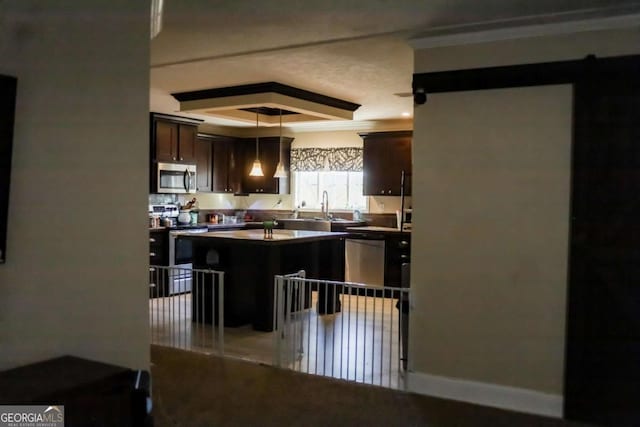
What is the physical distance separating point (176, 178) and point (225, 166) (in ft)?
3.96

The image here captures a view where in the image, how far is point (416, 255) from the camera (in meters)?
3.92

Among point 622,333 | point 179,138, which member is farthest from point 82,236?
point 179,138

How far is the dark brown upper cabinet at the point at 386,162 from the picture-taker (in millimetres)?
8070

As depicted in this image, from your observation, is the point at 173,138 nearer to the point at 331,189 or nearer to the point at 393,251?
the point at 331,189

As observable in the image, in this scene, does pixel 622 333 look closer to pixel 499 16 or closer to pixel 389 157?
pixel 499 16

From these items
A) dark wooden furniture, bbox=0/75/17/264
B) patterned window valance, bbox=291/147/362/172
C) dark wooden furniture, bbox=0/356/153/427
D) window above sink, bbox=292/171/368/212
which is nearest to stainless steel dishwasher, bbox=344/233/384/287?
window above sink, bbox=292/171/368/212

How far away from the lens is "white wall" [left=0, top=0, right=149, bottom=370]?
7.25 feet

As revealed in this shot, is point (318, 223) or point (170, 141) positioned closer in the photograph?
point (170, 141)

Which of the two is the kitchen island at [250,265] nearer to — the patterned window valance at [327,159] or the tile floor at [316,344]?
the tile floor at [316,344]

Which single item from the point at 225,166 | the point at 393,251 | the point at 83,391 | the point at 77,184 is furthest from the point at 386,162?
the point at 83,391

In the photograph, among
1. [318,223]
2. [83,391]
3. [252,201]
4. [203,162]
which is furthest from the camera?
[252,201]

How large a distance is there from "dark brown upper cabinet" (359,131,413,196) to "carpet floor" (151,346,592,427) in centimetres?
443

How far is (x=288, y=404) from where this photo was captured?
11.9ft

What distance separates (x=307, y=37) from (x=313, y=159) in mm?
5272
